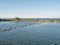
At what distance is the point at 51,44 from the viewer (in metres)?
28.7

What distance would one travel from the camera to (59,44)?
94.3 feet

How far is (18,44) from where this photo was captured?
28172mm

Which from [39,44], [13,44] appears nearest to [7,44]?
[13,44]

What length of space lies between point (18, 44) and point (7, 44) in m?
2.15

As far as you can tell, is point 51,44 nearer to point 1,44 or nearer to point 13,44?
point 13,44

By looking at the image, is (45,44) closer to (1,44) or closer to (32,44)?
(32,44)

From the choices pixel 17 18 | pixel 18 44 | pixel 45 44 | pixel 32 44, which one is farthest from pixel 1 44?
pixel 17 18

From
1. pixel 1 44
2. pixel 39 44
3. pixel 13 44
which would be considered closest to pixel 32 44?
pixel 39 44

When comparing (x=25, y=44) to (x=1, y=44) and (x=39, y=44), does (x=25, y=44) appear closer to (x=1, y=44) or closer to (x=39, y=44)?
(x=39, y=44)

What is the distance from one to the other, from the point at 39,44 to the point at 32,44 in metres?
1.38

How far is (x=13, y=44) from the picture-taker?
92.5 ft

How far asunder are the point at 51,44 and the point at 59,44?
1601 millimetres

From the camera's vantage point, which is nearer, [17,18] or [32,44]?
[32,44]

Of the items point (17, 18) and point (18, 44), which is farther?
point (17, 18)
